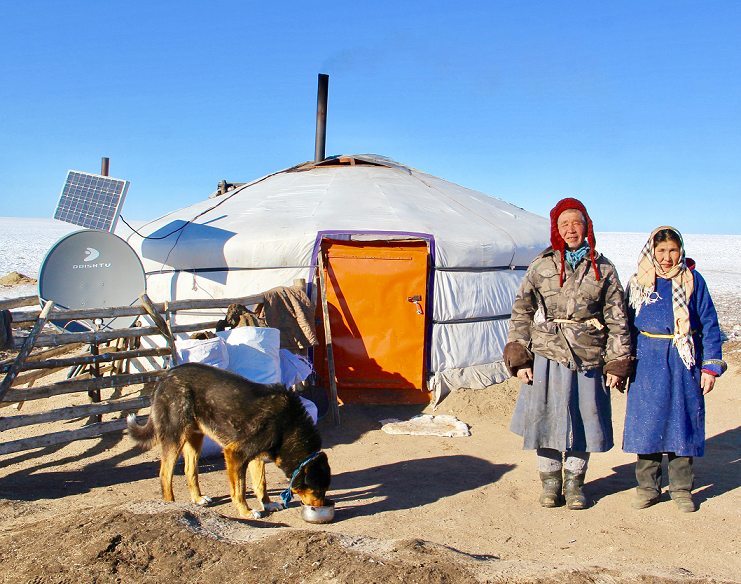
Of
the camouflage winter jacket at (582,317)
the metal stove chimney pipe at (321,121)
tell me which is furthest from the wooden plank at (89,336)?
the metal stove chimney pipe at (321,121)

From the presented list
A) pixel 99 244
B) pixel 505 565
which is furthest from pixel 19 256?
pixel 505 565

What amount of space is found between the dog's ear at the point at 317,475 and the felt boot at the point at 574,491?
1.42 m

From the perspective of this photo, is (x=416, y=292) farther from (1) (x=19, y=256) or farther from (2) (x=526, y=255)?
(1) (x=19, y=256)

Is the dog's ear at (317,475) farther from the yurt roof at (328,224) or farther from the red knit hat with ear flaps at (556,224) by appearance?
the yurt roof at (328,224)

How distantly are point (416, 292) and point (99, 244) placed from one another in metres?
3.09

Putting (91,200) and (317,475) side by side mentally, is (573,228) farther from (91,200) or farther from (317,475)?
(91,200)

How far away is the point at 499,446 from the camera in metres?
4.70

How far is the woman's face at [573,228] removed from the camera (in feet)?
9.98

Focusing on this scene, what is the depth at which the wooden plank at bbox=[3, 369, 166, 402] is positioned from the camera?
377cm

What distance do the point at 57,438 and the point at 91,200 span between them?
9.89ft

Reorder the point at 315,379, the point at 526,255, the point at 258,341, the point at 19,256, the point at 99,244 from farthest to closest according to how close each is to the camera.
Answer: the point at 19,256, the point at 526,255, the point at 315,379, the point at 99,244, the point at 258,341

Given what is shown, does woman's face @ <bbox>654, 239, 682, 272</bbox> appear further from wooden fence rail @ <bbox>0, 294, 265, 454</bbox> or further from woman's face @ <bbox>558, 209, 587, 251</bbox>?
wooden fence rail @ <bbox>0, 294, 265, 454</bbox>

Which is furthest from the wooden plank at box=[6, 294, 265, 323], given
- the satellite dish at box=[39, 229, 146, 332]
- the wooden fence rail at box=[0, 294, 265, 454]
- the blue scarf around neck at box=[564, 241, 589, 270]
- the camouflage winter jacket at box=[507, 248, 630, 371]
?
the blue scarf around neck at box=[564, 241, 589, 270]

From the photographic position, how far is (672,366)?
10.1 feet
